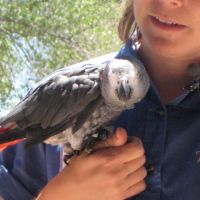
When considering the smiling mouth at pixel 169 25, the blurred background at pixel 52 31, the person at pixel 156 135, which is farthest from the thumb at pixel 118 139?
the blurred background at pixel 52 31

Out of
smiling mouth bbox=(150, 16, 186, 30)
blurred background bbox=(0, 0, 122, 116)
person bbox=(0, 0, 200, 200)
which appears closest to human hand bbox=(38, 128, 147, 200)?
person bbox=(0, 0, 200, 200)

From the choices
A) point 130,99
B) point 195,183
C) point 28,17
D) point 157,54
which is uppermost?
point 157,54

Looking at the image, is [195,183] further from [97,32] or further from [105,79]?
[97,32]

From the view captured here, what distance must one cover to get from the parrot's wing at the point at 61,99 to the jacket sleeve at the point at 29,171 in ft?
0.22

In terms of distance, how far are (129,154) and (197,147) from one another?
0.47 feet

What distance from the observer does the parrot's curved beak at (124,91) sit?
1147 mm

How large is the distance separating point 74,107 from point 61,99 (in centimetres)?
4

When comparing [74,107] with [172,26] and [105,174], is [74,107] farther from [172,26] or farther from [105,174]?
[172,26]

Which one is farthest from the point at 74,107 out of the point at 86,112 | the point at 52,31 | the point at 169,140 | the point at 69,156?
the point at 52,31

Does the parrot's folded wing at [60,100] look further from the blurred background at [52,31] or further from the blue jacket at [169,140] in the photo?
the blurred background at [52,31]

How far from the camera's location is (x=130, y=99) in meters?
1.11

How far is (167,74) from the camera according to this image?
1081mm

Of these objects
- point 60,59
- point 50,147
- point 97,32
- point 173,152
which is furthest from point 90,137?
point 60,59

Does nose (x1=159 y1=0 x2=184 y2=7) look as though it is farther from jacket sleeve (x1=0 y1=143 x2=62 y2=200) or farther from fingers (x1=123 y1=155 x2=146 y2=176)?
jacket sleeve (x1=0 y1=143 x2=62 y2=200)
